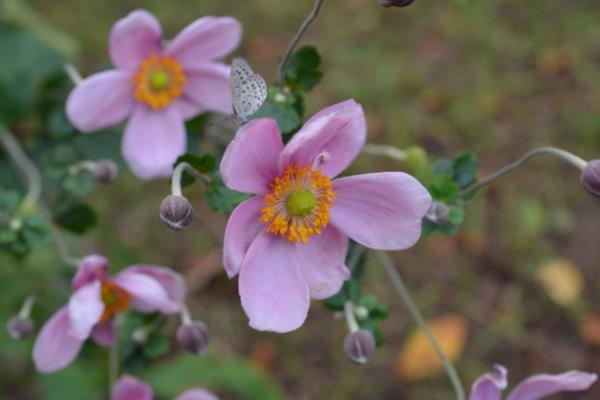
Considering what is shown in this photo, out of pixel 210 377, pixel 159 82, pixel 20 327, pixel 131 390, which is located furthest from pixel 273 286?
pixel 210 377

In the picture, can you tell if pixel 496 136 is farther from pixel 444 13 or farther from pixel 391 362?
pixel 391 362

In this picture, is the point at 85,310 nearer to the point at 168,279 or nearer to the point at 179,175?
the point at 168,279

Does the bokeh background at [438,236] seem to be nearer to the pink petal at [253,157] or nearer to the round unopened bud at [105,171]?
the round unopened bud at [105,171]

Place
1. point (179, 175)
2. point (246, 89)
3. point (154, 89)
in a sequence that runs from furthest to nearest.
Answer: point (154, 89)
point (179, 175)
point (246, 89)

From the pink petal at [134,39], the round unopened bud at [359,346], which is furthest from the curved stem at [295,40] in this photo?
the round unopened bud at [359,346]

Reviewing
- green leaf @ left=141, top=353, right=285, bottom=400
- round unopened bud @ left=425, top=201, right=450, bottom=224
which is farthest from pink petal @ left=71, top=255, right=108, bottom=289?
green leaf @ left=141, top=353, right=285, bottom=400
